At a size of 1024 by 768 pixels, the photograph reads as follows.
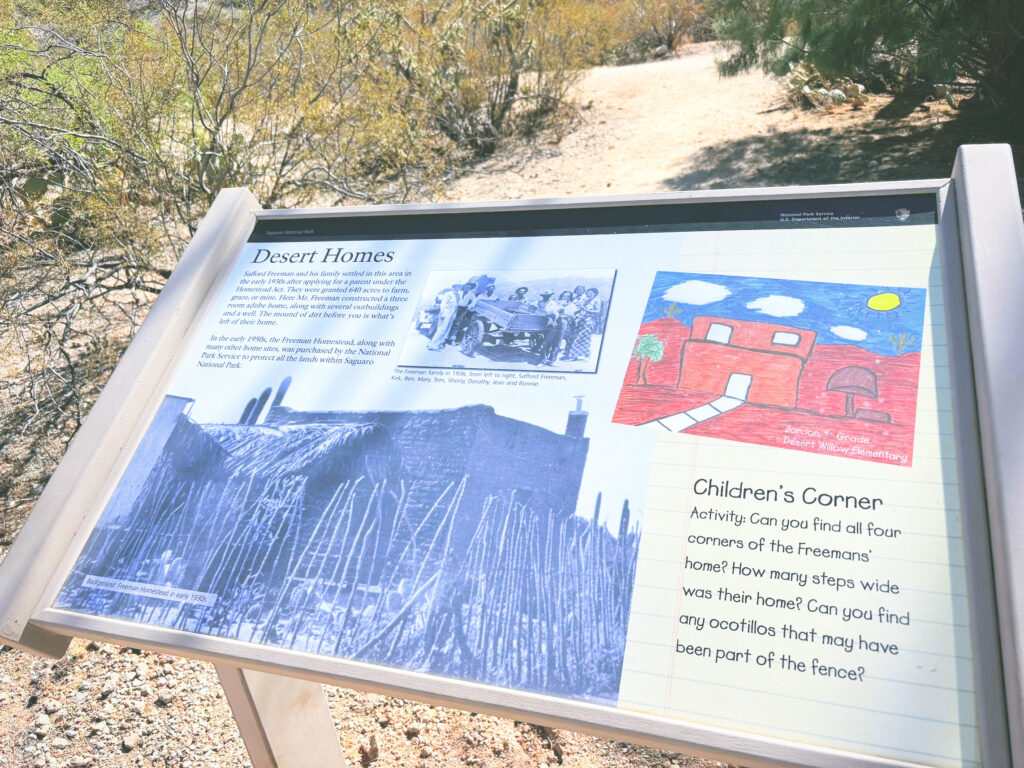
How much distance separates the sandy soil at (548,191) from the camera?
1.89 metres

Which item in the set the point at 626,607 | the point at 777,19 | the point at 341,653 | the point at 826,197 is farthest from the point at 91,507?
the point at 777,19

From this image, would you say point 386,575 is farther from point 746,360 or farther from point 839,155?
point 839,155

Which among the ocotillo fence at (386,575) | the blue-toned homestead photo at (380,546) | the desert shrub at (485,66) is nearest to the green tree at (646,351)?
the blue-toned homestead photo at (380,546)

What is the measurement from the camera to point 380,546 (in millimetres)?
1101

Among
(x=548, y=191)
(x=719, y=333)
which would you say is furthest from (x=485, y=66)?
(x=719, y=333)

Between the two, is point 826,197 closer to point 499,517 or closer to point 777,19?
point 499,517

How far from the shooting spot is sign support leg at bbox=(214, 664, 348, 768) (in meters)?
1.33

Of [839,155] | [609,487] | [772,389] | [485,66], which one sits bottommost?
[609,487]

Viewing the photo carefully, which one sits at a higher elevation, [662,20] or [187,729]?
[662,20]

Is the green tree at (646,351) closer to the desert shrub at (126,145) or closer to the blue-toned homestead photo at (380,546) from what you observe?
the blue-toned homestead photo at (380,546)

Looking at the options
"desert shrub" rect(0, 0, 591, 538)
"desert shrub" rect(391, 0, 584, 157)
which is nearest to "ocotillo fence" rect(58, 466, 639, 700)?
"desert shrub" rect(0, 0, 591, 538)

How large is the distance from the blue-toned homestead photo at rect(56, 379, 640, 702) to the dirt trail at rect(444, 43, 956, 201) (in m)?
3.36

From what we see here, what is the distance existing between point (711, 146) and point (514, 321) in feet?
17.2

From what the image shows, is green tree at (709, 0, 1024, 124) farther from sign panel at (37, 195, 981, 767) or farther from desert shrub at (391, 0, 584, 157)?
sign panel at (37, 195, 981, 767)
